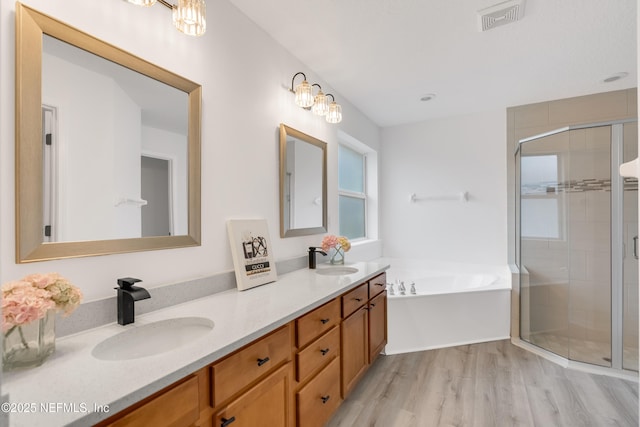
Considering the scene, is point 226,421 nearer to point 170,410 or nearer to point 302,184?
point 170,410

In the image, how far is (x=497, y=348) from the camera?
114 inches

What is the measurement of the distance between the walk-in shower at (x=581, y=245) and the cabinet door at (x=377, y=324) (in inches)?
60.2

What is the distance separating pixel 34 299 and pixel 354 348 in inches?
65.8

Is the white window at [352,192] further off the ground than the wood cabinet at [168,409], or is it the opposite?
the white window at [352,192]

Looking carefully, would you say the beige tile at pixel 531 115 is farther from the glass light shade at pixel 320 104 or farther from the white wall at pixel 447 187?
the glass light shade at pixel 320 104

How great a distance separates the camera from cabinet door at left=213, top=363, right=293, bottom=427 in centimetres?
106

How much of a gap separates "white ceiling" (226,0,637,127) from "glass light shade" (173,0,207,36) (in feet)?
1.83

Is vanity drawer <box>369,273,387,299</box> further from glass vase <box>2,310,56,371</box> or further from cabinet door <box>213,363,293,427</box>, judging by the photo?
glass vase <box>2,310,56,371</box>

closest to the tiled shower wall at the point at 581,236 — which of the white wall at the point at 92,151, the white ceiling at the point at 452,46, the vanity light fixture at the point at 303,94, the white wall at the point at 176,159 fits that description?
the white ceiling at the point at 452,46

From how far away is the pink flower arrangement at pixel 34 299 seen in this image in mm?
793

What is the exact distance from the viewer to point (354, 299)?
201 cm

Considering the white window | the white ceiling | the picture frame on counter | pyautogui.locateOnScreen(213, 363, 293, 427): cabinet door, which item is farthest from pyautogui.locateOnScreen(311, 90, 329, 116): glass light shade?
pyautogui.locateOnScreen(213, 363, 293, 427): cabinet door

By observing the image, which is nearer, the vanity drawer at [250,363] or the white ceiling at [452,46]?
the vanity drawer at [250,363]

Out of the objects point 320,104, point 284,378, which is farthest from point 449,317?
point 320,104
